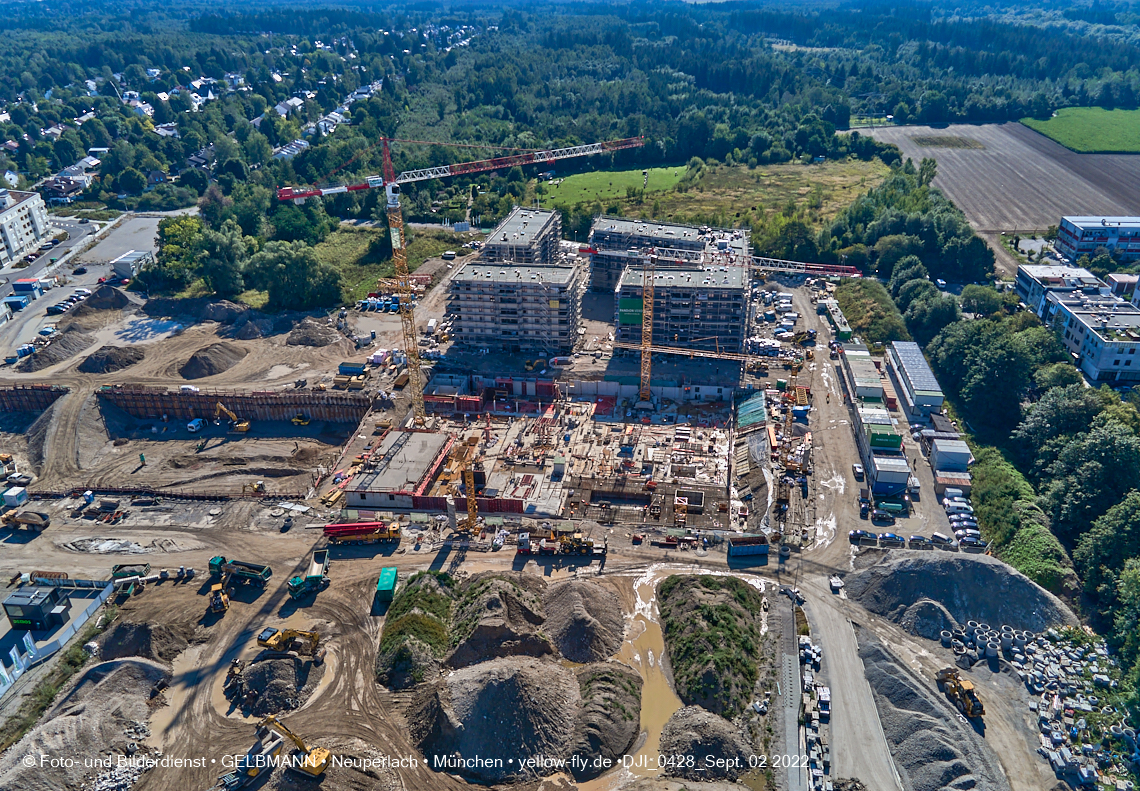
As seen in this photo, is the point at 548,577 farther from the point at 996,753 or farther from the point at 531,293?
the point at 531,293

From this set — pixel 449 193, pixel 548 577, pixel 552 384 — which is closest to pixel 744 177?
pixel 449 193

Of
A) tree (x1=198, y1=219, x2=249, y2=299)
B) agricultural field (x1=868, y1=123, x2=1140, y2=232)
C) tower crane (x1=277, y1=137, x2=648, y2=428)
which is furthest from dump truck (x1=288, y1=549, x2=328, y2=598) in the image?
agricultural field (x1=868, y1=123, x2=1140, y2=232)

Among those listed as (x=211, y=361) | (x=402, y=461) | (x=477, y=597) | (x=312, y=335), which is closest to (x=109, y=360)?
(x=211, y=361)

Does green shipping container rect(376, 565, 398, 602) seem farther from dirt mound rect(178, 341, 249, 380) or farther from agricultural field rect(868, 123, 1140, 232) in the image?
agricultural field rect(868, 123, 1140, 232)

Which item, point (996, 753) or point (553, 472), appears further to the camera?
point (553, 472)

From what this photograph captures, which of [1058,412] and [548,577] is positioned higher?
[1058,412]
